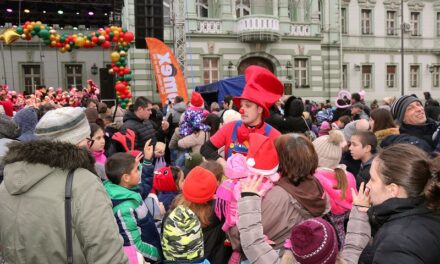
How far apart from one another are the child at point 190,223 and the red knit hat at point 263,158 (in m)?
0.55

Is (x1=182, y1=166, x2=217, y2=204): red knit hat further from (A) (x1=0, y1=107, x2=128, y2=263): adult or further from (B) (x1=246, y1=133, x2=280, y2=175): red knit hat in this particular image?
(A) (x1=0, y1=107, x2=128, y2=263): adult

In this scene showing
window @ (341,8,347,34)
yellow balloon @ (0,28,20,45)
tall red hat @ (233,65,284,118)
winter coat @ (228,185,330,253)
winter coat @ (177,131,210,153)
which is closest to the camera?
winter coat @ (228,185,330,253)

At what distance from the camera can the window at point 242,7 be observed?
71.4 feet

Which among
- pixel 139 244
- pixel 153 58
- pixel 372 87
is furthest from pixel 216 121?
pixel 372 87

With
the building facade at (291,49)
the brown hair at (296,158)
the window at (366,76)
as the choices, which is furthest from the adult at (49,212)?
the window at (366,76)

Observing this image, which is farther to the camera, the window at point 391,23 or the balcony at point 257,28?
the window at point 391,23

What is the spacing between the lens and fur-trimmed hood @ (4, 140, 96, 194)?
197 centimetres

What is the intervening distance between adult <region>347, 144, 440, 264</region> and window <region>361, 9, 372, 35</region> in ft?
82.3

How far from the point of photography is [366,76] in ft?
83.7

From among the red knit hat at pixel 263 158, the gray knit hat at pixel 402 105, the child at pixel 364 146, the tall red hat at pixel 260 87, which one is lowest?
the child at pixel 364 146

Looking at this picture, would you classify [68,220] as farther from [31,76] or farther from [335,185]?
[31,76]

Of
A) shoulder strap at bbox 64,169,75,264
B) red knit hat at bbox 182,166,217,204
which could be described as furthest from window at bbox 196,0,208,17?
shoulder strap at bbox 64,169,75,264

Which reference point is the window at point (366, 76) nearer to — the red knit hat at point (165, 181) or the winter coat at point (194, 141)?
the winter coat at point (194, 141)

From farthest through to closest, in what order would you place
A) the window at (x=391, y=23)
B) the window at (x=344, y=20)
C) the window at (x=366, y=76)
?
the window at (x=391, y=23) < the window at (x=366, y=76) < the window at (x=344, y=20)
